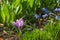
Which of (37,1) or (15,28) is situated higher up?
(37,1)

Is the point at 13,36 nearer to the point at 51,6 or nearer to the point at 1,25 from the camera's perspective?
the point at 1,25

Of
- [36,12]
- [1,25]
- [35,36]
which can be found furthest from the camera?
[36,12]

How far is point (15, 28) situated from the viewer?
2299 millimetres

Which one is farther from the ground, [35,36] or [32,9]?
[32,9]

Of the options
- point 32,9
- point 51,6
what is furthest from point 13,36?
point 51,6

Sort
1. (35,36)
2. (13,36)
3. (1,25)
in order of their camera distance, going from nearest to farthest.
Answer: (35,36)
(13,36)
(1,25)

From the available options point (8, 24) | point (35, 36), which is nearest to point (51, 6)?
point (8, 24)

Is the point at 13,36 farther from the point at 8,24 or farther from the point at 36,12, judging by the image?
the point at 36,12

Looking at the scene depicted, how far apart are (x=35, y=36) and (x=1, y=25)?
512 mm

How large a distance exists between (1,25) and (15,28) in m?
0.20

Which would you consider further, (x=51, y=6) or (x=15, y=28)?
(x=51, y=6)

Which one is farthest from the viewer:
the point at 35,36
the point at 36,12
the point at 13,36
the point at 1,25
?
the point at 36,12

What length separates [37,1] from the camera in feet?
8.38

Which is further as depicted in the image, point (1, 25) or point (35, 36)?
point (1, 25)
